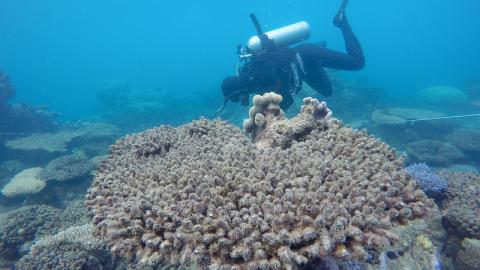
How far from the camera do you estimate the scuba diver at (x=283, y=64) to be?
7641mm

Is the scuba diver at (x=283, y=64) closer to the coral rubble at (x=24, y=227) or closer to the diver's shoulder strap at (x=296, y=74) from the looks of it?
the diver's shoulder strap at (x=296, y=74)

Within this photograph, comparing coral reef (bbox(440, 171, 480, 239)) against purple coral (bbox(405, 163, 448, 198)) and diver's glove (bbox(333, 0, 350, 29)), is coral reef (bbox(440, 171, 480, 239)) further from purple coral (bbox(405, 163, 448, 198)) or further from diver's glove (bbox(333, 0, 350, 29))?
diver's glove (bbox(333, 0, 350, 29))

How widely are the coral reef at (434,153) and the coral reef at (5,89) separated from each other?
19.7m

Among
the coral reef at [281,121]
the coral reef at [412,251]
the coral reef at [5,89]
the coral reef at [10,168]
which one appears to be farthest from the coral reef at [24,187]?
the coral reef at [5,89]

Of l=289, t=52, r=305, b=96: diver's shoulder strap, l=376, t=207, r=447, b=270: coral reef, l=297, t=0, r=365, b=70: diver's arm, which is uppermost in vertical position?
l=297, t=0, r=365, b=70: diver's arm

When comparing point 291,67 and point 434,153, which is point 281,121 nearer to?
point 291,67

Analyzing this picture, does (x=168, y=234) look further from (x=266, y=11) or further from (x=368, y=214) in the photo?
(x=266, y=11)

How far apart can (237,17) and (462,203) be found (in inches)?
6189

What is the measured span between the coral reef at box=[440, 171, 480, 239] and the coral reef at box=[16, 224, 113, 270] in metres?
5.51

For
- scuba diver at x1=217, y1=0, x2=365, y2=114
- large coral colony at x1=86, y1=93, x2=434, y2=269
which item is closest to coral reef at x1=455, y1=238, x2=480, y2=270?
large coral colony at x1=86, y1=93, x2=434, y2=269

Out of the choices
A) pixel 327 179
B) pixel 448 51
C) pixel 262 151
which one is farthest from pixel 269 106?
pixel 448 51

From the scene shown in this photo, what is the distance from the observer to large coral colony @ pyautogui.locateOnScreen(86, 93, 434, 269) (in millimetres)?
2465

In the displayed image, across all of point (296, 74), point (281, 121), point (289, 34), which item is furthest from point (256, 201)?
point (289, 34)

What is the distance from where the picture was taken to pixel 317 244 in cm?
241
